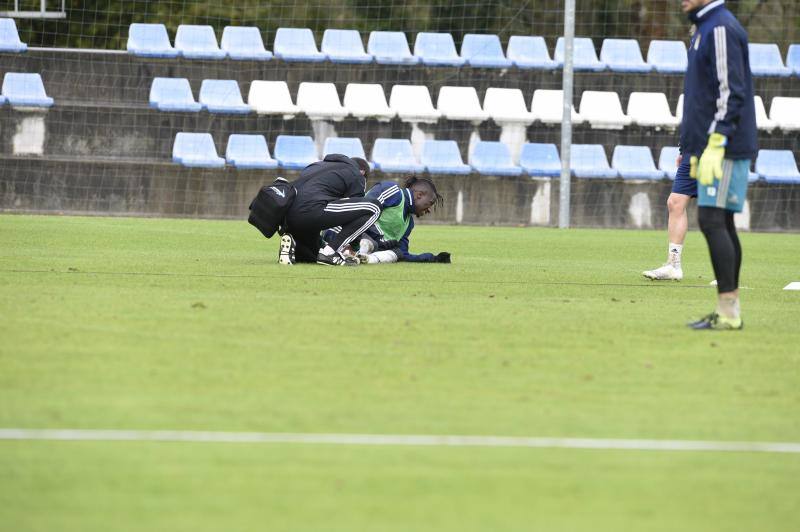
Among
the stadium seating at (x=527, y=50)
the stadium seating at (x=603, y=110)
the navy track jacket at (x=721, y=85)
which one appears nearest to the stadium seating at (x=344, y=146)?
the stadium seating at (x=527, y=50)

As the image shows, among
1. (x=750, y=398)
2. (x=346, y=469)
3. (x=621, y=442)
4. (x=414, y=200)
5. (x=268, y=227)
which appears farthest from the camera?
(x=414, y=200)

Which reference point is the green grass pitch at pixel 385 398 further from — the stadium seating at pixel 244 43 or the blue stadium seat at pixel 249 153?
the stadium seating at pixel 244 43

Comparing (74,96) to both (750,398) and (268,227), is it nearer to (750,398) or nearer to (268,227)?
(268,227)

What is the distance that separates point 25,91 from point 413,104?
6.53 m

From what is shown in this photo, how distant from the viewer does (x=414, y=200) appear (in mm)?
12289

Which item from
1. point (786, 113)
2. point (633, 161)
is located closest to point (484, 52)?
point (633, 161)

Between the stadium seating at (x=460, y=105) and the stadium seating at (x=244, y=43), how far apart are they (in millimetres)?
3177

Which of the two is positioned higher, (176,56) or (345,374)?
(176,56)

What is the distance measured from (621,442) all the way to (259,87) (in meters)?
18.2

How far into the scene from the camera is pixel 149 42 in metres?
22.8

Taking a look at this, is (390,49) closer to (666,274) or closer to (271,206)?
(271,206)

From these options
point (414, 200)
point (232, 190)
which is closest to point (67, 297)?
point (414, 200)

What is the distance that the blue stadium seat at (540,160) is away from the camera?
2180 centimetres

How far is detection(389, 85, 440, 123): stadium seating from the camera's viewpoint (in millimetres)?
22203
